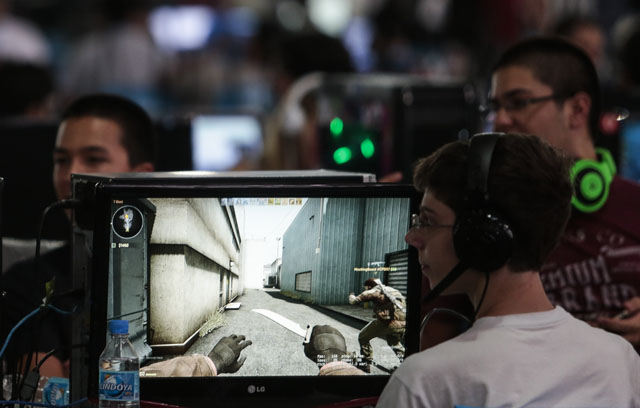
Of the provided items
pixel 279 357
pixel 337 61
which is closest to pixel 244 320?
pixel 279 357

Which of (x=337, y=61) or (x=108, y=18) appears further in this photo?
(x=108, y=18)

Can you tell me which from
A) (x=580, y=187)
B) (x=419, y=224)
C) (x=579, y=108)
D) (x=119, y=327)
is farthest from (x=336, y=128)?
(x=119, y=327)

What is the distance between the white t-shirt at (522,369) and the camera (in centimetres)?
126

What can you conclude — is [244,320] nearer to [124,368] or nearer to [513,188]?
[124,368]

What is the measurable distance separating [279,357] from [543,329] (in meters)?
0.53

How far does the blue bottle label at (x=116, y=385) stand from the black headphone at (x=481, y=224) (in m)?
0.65

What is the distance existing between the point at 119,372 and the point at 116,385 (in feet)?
0.08

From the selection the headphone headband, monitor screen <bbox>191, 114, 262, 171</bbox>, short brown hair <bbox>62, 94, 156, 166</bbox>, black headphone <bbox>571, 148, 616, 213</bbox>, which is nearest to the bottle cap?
the headphone headband

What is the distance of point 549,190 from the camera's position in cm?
138

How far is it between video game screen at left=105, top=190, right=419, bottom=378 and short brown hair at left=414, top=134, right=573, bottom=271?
0.20 m

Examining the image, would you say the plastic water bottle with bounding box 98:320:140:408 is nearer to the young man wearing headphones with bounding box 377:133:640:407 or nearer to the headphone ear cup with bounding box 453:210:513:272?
the young man wearing headphones with bounding box 377:133:640:407

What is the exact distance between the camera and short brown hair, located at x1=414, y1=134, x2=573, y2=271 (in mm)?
1377

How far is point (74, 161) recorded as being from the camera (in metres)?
2.44

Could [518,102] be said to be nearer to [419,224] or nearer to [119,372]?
[419,224]
